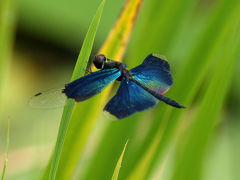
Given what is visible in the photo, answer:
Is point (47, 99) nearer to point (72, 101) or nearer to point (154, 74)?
point (72, 101)

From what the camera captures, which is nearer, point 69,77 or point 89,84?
point 89,84

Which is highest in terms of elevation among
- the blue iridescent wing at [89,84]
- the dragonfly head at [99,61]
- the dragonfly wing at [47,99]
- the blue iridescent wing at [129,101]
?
the dragonfly head at [99,61]

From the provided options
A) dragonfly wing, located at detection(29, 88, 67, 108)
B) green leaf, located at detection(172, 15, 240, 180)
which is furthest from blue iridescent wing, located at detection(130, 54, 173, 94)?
dragonfly wing, located at detection(29, 88, 67, 108)

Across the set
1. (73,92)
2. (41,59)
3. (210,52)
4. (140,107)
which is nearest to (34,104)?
(73,92)

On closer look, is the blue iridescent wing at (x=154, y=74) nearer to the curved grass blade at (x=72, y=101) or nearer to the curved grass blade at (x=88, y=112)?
the curved grass blade at (x=88, y=112)

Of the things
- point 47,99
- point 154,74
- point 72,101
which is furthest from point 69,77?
point 72,101

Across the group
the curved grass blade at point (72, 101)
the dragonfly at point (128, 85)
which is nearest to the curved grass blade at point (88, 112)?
the dragonfly at point (128, 85)

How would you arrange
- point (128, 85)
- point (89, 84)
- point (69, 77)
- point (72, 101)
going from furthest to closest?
point (69, 77), point (128, 85), point (89, 84), point (72, 101)

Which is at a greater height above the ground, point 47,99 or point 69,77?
point 47,99
